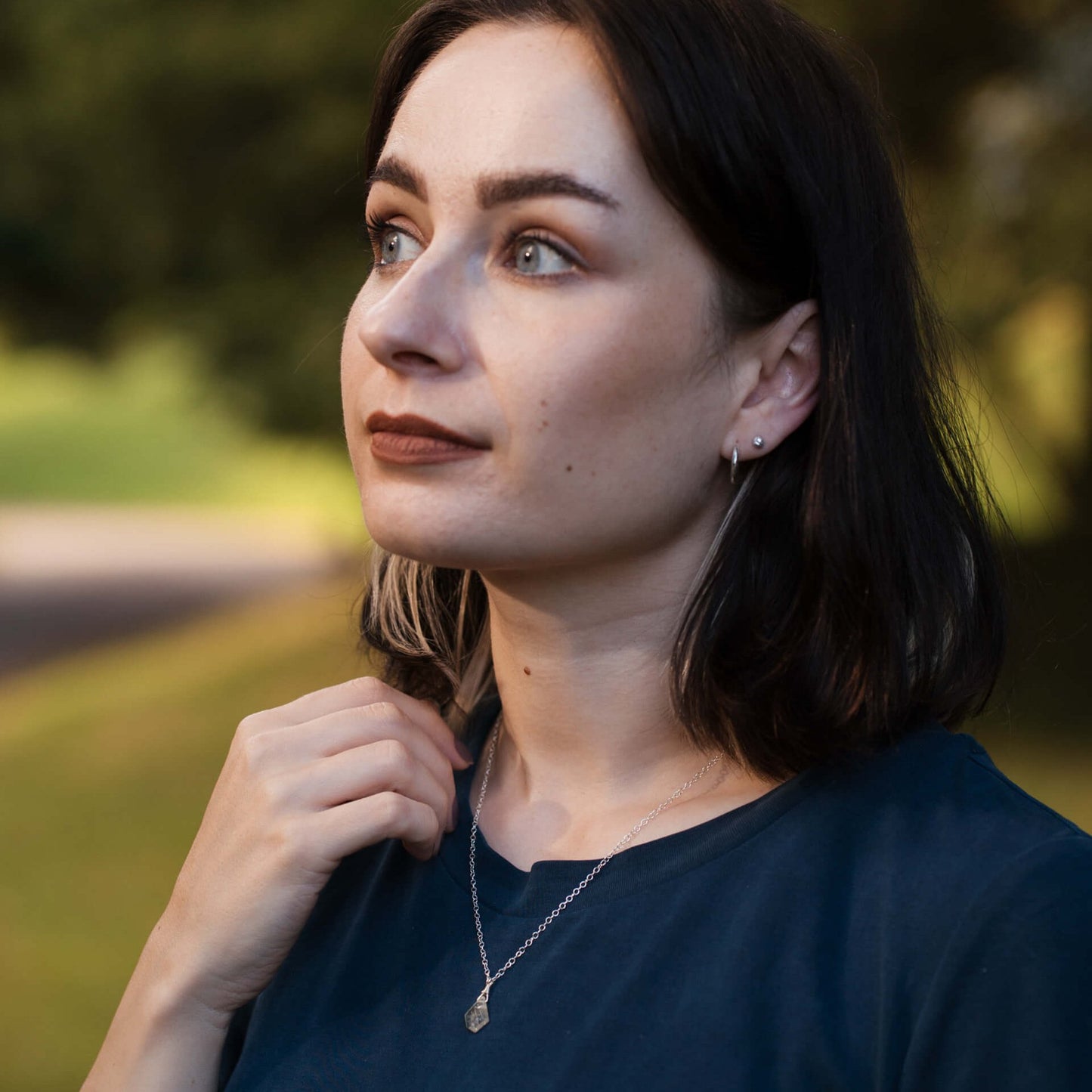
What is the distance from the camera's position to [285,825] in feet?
5.38

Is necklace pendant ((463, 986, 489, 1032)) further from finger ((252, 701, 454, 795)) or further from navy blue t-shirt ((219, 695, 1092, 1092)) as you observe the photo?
finger ((252, 701, 454, 795))

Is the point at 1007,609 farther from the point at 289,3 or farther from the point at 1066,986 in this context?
the point at 289,3

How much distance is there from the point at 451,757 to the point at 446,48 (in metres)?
0.88

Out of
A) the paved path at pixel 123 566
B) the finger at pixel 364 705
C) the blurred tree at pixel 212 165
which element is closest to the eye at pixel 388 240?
the finger at pixel 364 705

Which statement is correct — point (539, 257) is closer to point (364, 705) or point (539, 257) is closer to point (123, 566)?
point (364, 705)

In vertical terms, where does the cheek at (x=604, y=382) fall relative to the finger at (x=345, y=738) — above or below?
above

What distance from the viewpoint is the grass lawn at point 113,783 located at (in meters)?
4.96

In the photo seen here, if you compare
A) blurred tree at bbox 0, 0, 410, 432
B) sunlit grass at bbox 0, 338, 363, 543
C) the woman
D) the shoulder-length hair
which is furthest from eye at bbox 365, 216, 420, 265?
sunlit grass at bbox 0, 338, 363, 543

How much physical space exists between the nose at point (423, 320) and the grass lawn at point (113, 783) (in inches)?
123

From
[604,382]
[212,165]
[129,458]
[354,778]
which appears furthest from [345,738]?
[129,458]

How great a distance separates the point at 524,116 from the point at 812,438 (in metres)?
0.48

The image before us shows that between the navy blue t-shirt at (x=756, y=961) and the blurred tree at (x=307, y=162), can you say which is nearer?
the navy blue t-shirt at (x=756, y=961)

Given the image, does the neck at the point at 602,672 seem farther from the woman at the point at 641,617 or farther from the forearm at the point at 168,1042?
the forearm at the point at 168,1042

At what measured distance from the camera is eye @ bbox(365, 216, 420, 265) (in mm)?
1694
